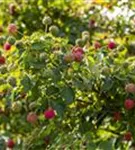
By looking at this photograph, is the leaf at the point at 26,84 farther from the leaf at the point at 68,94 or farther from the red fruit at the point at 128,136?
the red fruit at the point at 128,136

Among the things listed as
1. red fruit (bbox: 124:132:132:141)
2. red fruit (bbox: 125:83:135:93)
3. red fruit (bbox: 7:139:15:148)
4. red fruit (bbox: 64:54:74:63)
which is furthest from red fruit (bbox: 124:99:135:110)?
red fruit (bbox: 7:139:15:148)

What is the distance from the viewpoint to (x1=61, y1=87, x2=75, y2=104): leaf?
2.23 meters

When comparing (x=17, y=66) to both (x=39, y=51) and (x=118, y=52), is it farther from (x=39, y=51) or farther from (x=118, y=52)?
(x=118, y=52)

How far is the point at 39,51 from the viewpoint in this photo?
2.28m

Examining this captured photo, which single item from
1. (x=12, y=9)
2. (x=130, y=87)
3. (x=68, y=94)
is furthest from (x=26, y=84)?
(x=12, y=9)

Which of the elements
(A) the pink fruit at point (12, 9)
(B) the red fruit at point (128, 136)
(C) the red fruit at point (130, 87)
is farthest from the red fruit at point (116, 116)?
(A) the pink fruit at point (12, 9)

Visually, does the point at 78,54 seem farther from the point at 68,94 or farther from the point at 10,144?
the point at 10,144

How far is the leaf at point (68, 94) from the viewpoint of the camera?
2.23 metres

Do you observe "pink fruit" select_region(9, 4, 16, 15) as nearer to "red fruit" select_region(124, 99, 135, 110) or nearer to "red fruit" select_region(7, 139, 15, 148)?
"red fruit" select_region(7, 139, 15, 148)

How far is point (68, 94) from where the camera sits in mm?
2242

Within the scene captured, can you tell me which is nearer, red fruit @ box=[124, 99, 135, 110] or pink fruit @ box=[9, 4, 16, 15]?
red fruit @ box=[124, 99, 135, 110]

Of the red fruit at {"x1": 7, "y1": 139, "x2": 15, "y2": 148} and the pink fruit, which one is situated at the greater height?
the pink fruit

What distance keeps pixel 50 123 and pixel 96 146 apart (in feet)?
1.13

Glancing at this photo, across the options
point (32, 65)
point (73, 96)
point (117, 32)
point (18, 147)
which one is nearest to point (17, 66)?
point (32, 65)
